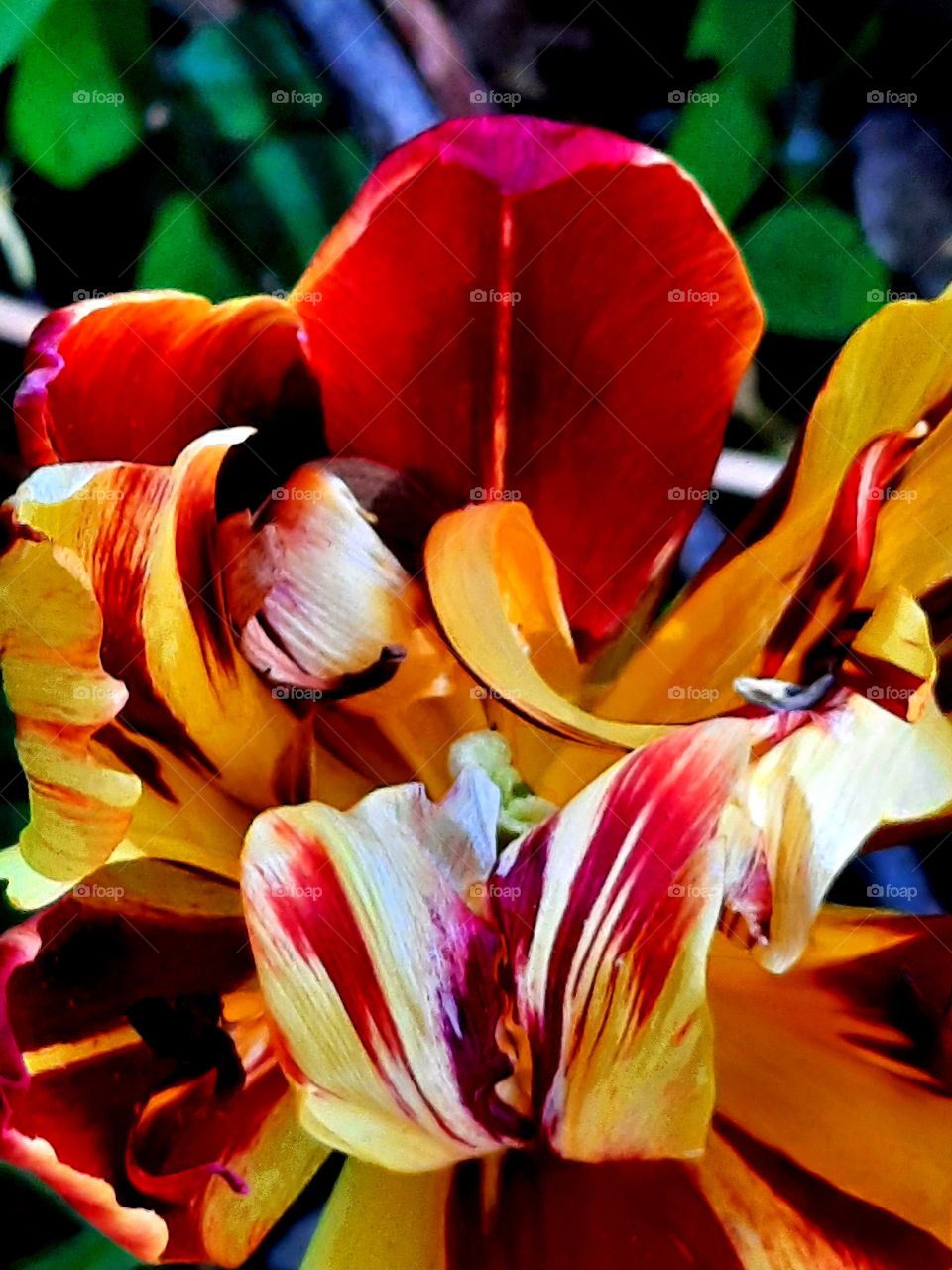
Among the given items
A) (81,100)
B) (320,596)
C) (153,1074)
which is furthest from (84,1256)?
(81,100)

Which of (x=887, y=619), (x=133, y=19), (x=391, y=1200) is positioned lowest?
(x=391, y=1200)

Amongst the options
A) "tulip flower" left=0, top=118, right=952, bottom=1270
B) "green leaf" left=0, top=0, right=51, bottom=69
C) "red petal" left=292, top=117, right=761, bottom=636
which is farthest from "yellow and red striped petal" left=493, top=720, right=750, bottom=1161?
"green leaf" left=0, top=0, right=51, bottom=69

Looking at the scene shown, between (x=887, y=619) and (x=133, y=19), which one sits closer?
(x=887, y=619)

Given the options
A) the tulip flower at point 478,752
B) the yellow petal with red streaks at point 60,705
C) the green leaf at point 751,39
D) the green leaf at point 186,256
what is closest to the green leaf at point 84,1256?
the tulip flower at point 478,752

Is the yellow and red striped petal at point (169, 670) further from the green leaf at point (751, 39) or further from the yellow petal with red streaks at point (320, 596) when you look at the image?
the green leaf at point (751, 39)

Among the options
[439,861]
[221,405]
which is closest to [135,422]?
[221,405]

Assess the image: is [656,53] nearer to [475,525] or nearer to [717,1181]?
[475,525]
